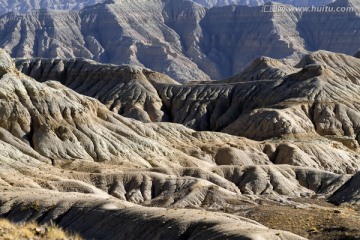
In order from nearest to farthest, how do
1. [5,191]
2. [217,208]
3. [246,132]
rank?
[5,191] → [217,208] → [246,132]

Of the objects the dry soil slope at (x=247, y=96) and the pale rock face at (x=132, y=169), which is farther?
the dry soil slope at (x=247, y=96)

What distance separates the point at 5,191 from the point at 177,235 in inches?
695

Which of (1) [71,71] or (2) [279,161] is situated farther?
(1) [71,71]

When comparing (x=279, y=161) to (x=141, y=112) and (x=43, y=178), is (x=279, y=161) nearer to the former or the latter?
(x=43, y=178)

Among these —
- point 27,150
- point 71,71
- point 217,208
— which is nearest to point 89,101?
point 27,150

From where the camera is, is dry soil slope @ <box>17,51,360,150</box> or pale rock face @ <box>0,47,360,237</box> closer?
pale rock face @ <box>0,47,360,237</box>

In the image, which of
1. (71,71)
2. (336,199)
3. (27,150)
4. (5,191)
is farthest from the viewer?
(71,71)

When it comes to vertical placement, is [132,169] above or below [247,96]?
above

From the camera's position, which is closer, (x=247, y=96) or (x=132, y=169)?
(x=132, y=169)

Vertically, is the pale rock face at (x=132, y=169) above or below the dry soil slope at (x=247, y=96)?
above

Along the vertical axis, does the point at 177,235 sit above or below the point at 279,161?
above

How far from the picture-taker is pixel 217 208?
165ft

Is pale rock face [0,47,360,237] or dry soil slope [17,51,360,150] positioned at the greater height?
pale rock face [0,47,360,237]

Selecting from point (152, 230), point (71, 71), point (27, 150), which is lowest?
point (71, 71)
